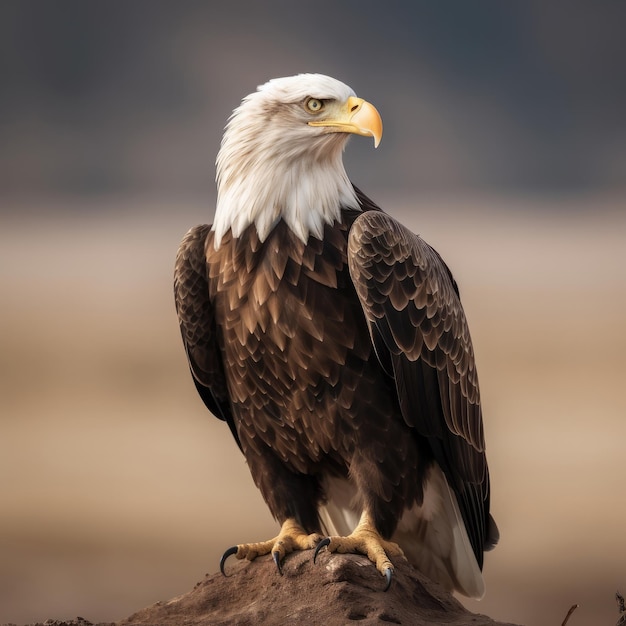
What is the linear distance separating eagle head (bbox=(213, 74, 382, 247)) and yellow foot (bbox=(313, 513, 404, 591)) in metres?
1.20

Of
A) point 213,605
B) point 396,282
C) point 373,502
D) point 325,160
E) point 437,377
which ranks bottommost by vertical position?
point 213,605

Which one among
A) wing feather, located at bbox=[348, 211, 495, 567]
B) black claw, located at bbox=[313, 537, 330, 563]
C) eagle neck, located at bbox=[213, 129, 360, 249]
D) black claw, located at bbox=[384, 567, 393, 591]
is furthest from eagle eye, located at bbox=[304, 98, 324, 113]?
black claw, located at bbox=[384, 567, 393, 591]

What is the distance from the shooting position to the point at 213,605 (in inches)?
148

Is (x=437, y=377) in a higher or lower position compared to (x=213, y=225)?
lower

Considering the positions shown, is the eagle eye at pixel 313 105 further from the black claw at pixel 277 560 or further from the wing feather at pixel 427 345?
the black claw at pixel 277 560

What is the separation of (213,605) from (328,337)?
1122mm

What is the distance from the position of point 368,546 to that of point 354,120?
170 centimetres

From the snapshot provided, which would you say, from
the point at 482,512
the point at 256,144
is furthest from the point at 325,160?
the point at 482,512

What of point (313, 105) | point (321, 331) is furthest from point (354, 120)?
point (321, 331)

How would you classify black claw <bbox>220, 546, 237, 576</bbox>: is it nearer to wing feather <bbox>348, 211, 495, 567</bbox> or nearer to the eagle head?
wing feather <bbox>348, 211, 495, 567</bbox>

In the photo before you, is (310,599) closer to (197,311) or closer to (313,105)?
(197,311)

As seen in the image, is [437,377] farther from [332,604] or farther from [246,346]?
[332,604]

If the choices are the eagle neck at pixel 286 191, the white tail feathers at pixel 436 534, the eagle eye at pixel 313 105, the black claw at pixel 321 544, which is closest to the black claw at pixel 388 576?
the black claw at pixel 321 544

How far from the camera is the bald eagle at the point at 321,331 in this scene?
3922mm
